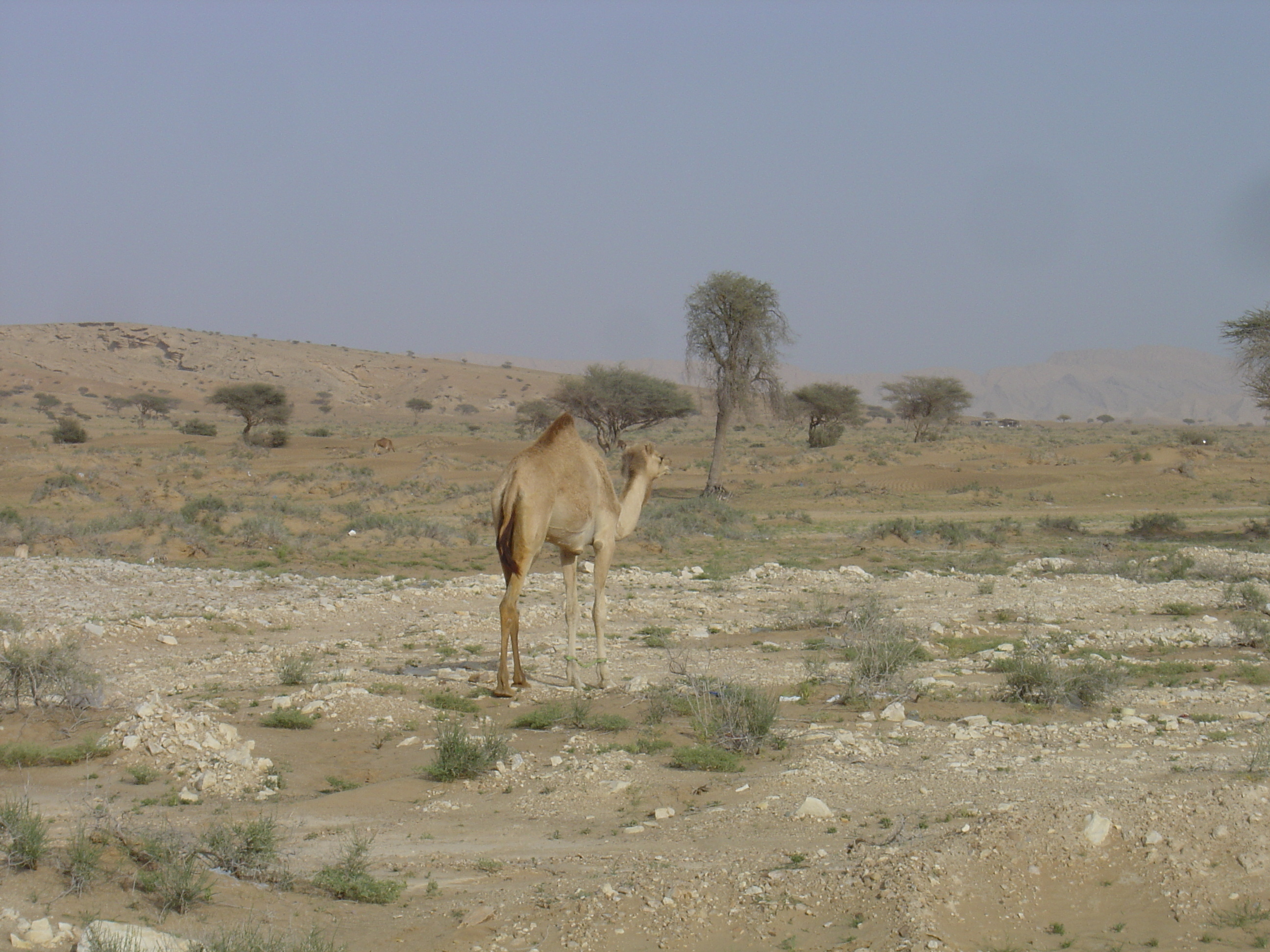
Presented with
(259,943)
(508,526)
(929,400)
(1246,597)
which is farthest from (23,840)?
(929,400)

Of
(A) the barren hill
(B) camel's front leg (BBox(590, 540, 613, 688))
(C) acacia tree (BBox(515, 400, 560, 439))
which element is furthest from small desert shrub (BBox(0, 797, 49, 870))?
(A) the barren hill

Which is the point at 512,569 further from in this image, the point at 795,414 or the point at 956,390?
the point at 956,390

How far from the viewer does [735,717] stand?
838cm

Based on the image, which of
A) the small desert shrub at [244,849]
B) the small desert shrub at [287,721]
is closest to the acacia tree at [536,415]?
the small desert shrub at [287,721]

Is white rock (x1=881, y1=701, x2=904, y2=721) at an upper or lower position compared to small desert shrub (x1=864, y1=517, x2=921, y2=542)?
lower

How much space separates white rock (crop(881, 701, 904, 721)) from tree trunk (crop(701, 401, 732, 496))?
2881cm

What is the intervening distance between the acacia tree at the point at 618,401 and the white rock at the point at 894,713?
42.8 meters

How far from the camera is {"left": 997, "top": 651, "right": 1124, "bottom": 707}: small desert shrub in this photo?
30.5 ft

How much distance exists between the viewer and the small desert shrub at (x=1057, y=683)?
366 inches

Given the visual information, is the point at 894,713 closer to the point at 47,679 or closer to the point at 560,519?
the point at 560,519

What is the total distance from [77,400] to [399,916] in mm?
104652

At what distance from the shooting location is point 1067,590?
17.0m

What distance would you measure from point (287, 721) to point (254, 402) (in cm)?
5948

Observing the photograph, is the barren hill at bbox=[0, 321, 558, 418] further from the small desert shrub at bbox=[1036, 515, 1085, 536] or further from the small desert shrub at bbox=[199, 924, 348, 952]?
the small desert shrub at bbox=[199, 924, 348, 952]
